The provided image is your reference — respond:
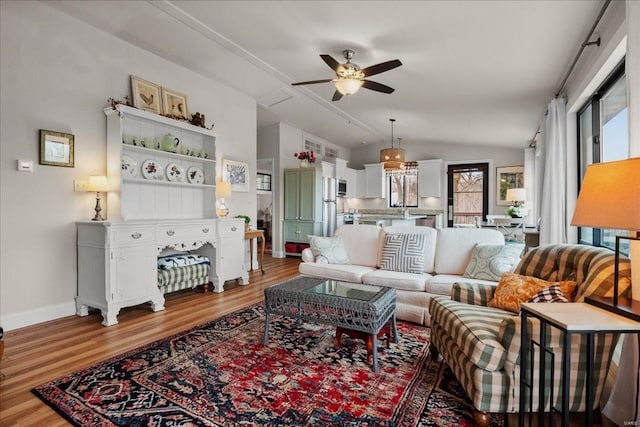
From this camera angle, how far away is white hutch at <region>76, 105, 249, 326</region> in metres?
3.29

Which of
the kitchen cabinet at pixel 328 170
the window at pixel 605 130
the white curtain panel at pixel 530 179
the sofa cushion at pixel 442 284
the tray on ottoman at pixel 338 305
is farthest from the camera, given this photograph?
the kitchen cabinet at pixel 328 170

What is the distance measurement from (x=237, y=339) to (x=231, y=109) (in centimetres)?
387

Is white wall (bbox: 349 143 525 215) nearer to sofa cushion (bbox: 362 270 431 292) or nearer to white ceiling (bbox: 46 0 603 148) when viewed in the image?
white ceiling (bbox: 46 0 603 148)

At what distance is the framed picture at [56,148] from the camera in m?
3.20

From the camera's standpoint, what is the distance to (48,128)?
10.7 feet

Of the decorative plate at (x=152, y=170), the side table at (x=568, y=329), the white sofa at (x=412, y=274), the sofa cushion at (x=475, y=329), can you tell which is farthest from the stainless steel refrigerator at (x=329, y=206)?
the side table at (x=568, y=329)

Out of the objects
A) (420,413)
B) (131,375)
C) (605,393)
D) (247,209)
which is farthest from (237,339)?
(247,209)

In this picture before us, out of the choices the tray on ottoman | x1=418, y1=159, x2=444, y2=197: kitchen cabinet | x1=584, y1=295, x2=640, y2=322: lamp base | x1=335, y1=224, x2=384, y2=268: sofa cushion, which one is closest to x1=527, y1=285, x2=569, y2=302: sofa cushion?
x1=584, y1=295, x2=640, y2=322: lamp base

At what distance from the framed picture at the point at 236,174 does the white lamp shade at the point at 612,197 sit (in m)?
4.68

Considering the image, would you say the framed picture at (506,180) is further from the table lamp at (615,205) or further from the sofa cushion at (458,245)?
the table lamp at (615,205)

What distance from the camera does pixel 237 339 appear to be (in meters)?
2.83

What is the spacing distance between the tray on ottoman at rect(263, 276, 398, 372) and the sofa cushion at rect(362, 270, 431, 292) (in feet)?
1.84

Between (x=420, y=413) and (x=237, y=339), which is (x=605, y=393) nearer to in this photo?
(x=420, y=413)

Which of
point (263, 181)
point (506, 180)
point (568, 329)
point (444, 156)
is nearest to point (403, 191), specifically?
point (444, 156)
